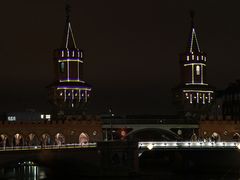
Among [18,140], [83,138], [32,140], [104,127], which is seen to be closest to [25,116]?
[104,127]

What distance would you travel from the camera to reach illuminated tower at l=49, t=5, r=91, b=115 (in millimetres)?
171250

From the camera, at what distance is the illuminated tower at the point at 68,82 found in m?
171

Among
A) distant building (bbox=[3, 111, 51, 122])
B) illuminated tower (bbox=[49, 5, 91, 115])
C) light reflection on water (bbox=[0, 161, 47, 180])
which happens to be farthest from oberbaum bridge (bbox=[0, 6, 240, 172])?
distant building (bbox=[3, 111, 51, 122])

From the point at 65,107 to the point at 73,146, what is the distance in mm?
53418

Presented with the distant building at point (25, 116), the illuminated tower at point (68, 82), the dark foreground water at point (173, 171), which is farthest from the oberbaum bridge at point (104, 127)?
the distant building at point (25, 116)

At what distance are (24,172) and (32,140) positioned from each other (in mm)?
26162

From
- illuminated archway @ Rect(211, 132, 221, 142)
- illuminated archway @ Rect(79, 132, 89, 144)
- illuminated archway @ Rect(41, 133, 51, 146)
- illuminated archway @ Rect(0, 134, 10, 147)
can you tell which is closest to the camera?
illuminated archway @ Rect(0, 134, 10, 147)

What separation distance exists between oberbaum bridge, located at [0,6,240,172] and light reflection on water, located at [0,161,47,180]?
11.0 feet

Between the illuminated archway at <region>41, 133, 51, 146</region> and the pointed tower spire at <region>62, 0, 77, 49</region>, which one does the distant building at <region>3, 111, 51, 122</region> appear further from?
the illuminated archway at <region>41, 133, 51, 146</region>

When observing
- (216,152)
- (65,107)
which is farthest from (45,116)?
(216,152)

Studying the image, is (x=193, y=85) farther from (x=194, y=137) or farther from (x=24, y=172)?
(x=24, y=172)

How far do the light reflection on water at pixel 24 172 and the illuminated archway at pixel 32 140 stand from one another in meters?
7.17

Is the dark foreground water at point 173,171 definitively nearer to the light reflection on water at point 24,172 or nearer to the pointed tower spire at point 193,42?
the light reflection on water at point 24,172

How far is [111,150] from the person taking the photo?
379ft
